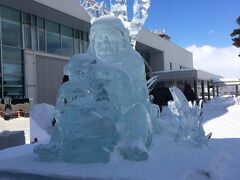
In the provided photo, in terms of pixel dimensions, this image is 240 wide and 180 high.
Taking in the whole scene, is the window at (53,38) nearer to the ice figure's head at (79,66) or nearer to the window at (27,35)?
the window at (27,35)

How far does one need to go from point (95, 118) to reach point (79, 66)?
1.80ft

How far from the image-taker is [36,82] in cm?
1856

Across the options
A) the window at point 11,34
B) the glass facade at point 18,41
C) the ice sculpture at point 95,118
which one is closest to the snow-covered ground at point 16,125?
the glass facade at point 18,41

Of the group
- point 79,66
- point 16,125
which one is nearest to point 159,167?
point 79,66

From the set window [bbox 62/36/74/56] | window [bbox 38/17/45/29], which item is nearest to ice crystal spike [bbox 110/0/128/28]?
window [bbox 38/17/45/29]

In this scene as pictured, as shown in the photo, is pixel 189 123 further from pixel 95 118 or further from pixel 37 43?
pixel 37 43

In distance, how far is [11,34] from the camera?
17.4m

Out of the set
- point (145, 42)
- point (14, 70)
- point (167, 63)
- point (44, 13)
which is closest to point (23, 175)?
point (14, 70)

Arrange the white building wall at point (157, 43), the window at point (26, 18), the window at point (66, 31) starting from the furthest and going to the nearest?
1. the window at point (66, 31)
2. the white building wall at point (157, 43)
3. the window at point (26, 18)

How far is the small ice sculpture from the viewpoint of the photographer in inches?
174

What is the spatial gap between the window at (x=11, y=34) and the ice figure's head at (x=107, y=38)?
45.2 feet

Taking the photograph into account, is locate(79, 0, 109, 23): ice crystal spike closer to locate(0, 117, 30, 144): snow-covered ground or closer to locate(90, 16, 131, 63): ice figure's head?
locate(90, 16, 131, 63): ice figure's head

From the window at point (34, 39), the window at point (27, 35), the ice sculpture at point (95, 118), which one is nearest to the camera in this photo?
the ice sculpture at point (95, 118)

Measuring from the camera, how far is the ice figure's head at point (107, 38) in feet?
12.9
